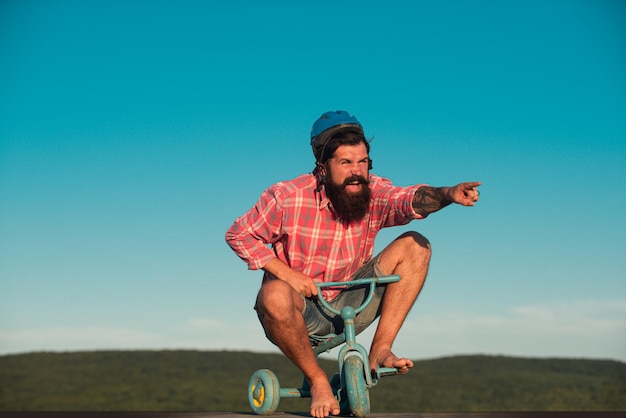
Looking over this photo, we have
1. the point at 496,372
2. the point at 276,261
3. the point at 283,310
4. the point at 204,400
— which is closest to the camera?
the point at 283,310

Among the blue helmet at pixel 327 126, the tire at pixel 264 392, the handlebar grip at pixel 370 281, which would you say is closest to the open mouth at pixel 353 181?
the blue helmet at pixel 327 126

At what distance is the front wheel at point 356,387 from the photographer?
461 cm

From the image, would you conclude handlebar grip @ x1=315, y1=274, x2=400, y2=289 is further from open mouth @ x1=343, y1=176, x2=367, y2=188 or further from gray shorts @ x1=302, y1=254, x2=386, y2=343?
open mouth @ x1=343, y1=176, x2=367, y2=188

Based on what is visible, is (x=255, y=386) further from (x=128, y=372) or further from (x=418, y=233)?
(x=128, y=372)

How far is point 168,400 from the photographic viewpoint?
15.7 m

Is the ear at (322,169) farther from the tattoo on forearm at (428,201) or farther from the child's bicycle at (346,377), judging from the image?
the child's bicycle at (346,377)

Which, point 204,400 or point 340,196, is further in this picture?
point 204,400

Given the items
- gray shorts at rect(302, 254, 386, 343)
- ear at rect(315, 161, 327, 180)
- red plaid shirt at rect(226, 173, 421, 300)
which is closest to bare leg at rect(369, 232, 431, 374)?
gray shorts at rect(302, 254, 386, 343)

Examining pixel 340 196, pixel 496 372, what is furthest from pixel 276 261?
pixel 496 372

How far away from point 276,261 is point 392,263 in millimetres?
895

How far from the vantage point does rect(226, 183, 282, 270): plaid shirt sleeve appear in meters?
5.43

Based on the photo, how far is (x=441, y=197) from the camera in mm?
5176

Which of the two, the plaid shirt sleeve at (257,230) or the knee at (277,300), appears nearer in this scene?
the knee at (277,300)

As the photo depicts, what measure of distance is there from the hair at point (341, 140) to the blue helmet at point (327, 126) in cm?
3
